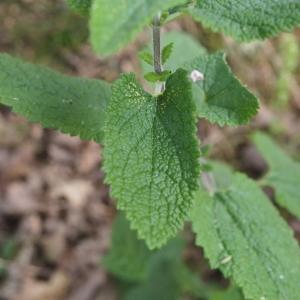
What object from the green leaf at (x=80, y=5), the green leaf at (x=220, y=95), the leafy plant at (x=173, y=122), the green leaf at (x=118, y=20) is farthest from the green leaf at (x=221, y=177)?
the green leaf at (x=118, y=20)

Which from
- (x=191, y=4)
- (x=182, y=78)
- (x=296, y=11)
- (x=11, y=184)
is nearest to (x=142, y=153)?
(x=182, y=78)

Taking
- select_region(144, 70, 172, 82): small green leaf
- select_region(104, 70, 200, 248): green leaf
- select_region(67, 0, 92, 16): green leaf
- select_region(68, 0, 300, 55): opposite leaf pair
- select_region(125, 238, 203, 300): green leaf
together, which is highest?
select_region(68, 0, 300, 55): opposite leaf pair

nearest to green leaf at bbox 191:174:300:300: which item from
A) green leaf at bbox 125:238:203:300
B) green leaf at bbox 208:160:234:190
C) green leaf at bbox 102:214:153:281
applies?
green leaf at bbox 208:160:234:190

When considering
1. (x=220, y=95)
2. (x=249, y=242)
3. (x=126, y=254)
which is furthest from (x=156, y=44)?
(x=126, y=254)

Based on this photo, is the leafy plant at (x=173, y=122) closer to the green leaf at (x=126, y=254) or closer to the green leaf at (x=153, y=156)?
the green leaf at (x=153, y=156)

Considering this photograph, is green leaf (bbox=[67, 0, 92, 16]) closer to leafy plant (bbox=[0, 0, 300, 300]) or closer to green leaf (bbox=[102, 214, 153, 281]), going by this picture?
leafy plant (bbox=[0, 0, 300, 300])

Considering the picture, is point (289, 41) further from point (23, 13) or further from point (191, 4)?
point (191, 4)

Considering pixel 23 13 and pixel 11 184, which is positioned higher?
pixel 23 13
